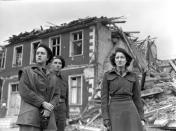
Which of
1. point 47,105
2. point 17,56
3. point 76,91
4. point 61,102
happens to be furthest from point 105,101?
point 17,56

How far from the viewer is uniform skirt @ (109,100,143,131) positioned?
385cm

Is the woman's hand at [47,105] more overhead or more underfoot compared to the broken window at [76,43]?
more underfoot

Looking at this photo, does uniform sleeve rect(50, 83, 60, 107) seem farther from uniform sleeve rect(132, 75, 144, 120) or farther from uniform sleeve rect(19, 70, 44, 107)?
uniform sleeve rect(132, 75, 144, 120)

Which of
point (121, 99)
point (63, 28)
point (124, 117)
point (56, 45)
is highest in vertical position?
point (63, 28)

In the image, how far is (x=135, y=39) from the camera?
63.8 feet

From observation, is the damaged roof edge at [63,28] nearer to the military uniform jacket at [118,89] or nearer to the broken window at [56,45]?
the broken window at [56,45]

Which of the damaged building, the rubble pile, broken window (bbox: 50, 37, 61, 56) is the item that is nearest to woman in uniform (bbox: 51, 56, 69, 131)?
the rubble pile

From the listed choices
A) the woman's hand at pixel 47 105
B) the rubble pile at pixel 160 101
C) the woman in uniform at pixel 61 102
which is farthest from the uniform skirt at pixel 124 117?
the rubble pile at pixel 160 101

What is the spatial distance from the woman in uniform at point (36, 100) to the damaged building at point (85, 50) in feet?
40.1

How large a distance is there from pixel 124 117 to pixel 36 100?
1468 millimetres

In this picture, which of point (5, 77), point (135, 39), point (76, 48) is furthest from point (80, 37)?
point (5, 77)

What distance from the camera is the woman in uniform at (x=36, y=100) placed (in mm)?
2986

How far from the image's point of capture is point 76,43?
18281 millimetres

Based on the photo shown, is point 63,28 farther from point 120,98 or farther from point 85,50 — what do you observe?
point 120,98
